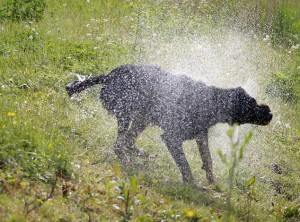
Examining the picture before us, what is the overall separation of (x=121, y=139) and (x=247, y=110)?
143 cm

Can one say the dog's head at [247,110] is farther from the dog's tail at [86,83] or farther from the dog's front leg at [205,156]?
the dog's tail at [86,83]

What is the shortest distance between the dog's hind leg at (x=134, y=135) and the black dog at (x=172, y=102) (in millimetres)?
205

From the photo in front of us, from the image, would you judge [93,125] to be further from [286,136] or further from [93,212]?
[286,136]

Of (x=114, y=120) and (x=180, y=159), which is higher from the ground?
(x=180, y=159)

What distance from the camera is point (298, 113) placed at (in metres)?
8.34

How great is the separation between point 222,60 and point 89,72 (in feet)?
9.34

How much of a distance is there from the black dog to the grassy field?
1.36ft

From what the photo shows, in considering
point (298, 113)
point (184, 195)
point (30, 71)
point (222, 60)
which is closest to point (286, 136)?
point (298, 113)

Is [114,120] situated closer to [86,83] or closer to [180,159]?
[86,83]

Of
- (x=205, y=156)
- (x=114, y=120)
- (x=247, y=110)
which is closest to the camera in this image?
(x=247, y=110)

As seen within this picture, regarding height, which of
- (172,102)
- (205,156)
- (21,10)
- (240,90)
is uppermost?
(240,90)

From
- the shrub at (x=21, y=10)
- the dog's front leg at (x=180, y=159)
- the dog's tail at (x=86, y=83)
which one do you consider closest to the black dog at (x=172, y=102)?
the dog's tail at (x=86, y=83)

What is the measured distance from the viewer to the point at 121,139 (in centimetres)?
586

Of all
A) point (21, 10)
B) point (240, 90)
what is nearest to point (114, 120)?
point (240, 90)
